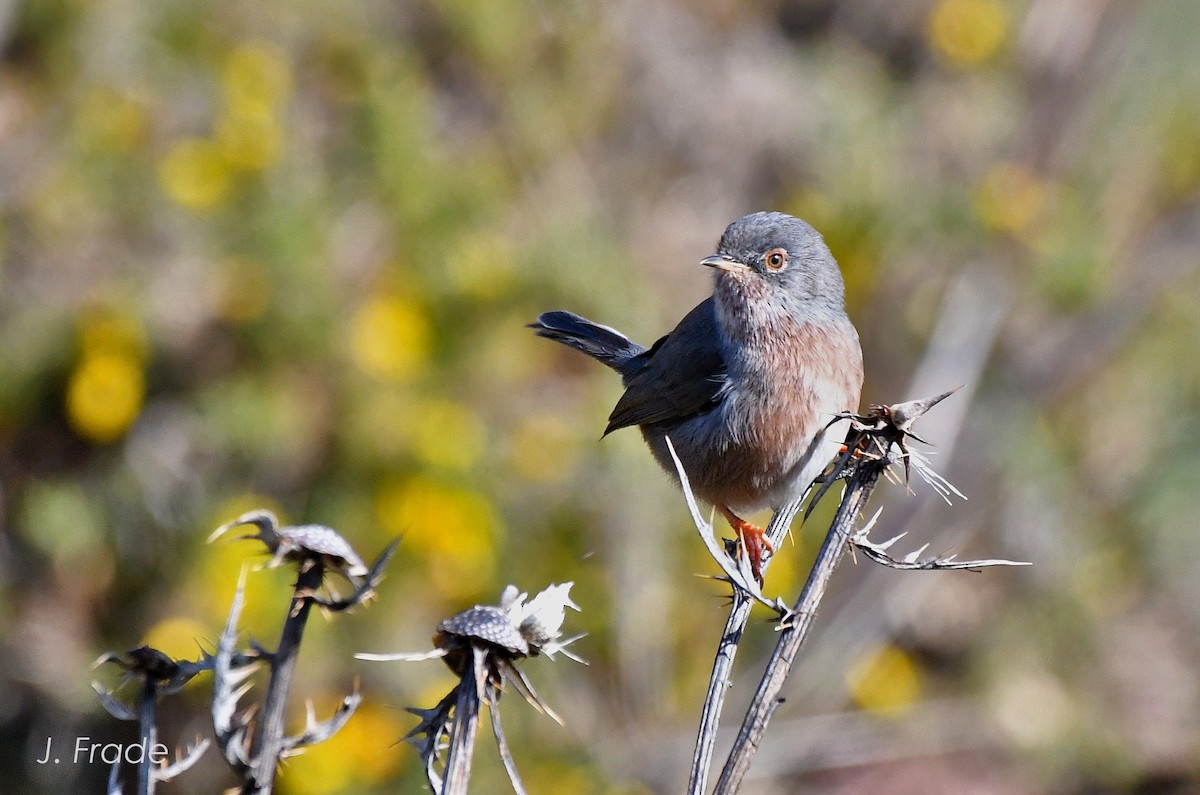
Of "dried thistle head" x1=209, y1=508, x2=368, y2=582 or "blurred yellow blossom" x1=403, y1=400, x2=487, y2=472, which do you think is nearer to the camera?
"dried thistle head" x1=209, y1=508, x2=368, y2=582

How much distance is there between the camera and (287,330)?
5320mm

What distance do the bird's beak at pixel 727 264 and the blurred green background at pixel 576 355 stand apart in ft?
6.59

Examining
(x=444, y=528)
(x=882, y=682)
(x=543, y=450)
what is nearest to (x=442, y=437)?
(x=444, y=528)

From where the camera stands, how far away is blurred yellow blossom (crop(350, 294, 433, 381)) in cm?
541

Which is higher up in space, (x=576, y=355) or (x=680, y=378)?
(x=680, y=378)

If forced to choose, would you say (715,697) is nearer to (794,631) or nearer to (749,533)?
(794,631)

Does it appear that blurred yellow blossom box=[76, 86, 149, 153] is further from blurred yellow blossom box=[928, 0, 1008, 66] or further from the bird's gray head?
blurred yellow blossom box=[928, 0, 1008, 66]

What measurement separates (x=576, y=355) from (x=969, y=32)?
12.6 ft

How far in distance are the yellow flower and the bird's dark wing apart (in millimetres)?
2283

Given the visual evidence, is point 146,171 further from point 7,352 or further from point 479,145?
point 479,145

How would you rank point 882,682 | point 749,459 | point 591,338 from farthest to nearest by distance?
1. point 882,682
2. point 591,338
3. point 749,459

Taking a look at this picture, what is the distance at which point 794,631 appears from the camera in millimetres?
1961

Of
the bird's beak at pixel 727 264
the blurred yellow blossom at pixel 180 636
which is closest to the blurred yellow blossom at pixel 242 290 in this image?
the blurred yellow blossom at pixel 180 636

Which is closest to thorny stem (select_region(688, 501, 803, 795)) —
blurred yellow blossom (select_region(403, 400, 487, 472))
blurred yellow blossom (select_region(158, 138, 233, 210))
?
blurred yellow blossom (select_region(403, 400, 487, 472))
